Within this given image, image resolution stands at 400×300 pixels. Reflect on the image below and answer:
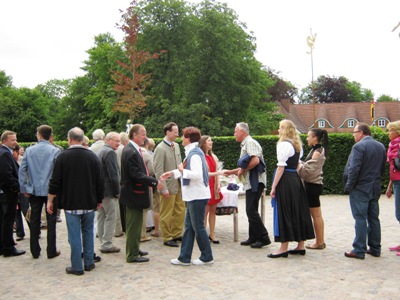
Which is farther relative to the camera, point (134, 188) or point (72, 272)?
point (134, 188)

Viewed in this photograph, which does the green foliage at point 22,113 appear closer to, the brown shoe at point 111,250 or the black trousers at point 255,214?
the brown shoe at point 111,250

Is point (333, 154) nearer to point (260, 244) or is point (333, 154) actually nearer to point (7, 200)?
point (260, 244)

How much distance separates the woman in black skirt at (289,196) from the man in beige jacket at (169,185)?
75.0 inches

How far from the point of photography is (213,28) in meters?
32.5

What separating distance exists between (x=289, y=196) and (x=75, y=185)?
10.2ft

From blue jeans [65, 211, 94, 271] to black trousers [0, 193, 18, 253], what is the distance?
5.29 ft

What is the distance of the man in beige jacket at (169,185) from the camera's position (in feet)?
24.9

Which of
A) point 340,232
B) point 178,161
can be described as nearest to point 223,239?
point 178,161

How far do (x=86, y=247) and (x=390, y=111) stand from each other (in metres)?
76.6

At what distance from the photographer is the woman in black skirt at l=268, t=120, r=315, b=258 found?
6.52 meters

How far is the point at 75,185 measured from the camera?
5855mm

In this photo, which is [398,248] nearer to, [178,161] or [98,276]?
[178,161]

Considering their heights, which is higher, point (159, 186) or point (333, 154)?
point (333, 154)

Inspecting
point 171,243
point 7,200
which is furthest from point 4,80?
point 171,243
